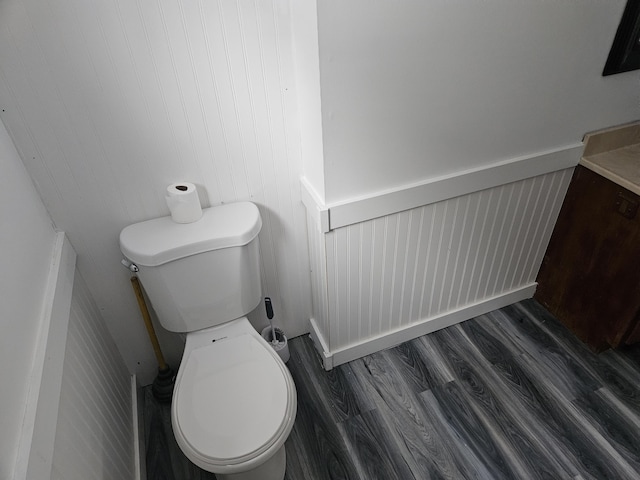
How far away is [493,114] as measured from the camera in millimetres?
1377

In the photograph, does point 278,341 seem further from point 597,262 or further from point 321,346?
point 597,262

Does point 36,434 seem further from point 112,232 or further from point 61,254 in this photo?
point 112,232

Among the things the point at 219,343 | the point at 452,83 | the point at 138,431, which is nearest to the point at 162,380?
the point at 138,431

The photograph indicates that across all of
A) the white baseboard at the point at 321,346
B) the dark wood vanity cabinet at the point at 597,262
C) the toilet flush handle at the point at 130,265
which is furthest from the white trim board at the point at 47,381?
the dark wood vanity cabinet at the point at 597,262

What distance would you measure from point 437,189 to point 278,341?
877 millimetres

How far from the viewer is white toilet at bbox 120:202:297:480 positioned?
115 centimetres

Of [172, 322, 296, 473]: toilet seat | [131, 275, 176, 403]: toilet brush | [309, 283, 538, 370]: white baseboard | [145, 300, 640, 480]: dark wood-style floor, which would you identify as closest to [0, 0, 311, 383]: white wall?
[131, 275, 176, 403]: toilet brush

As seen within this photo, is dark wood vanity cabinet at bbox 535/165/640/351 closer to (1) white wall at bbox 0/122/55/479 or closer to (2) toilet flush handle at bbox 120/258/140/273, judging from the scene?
(2) toilet flush handle at bbox 120/258/140/273

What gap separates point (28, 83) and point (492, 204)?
1494mm

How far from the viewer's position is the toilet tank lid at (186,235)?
1.25m

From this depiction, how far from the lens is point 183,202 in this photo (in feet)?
4.21

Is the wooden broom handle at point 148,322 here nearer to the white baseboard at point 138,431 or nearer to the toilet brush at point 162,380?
the toilet brush at point 162,380

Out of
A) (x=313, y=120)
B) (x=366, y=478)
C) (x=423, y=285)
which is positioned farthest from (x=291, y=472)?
(x=313, y=120)

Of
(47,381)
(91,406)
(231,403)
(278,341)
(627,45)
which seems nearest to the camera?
(47,381)
